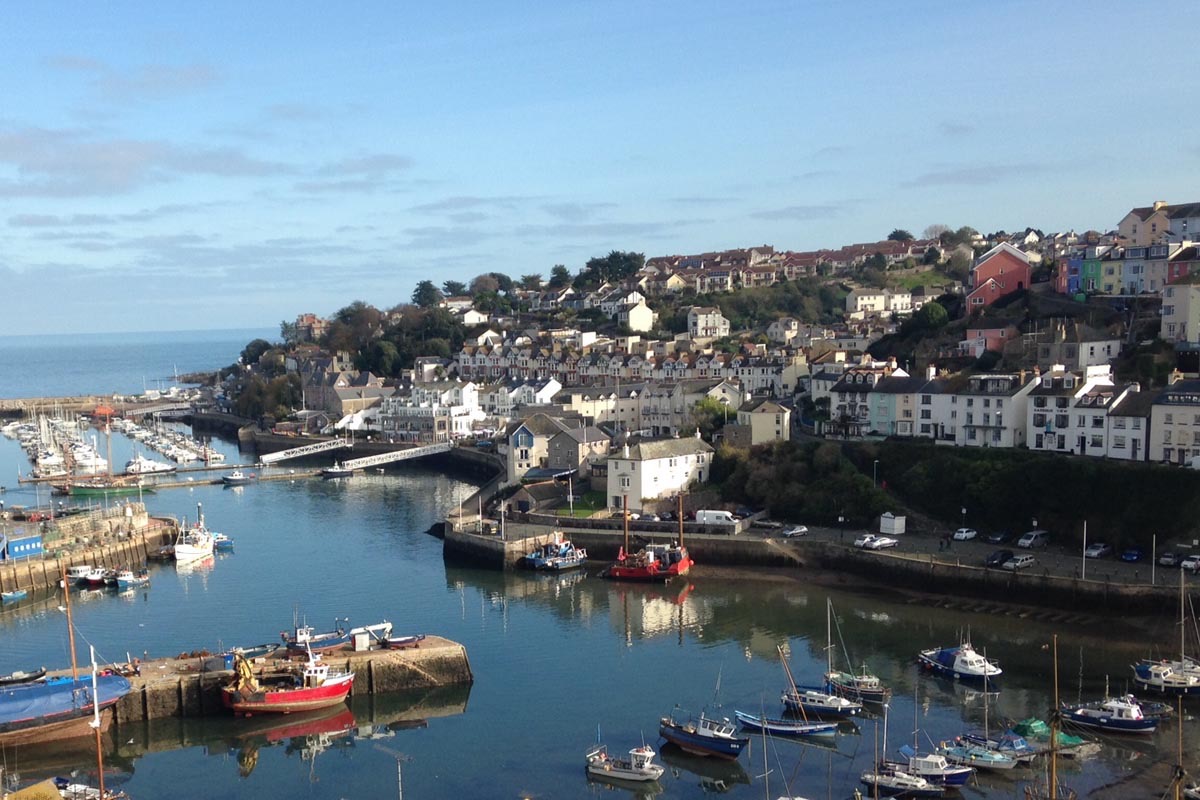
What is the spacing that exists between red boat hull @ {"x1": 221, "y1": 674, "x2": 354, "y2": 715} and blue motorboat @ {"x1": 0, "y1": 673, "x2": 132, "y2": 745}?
6.07 feet

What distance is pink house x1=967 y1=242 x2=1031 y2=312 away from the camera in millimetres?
43688

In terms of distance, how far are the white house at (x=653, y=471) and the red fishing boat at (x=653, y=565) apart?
12.8ft

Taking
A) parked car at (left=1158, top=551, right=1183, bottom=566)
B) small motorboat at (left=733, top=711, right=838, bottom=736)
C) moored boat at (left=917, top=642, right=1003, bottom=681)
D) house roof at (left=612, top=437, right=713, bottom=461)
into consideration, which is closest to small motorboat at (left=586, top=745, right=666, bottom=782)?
small motorboat at (left=733, top=711, right=838, bottom=736)

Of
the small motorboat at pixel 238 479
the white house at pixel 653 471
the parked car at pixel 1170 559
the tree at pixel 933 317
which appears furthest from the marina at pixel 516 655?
the tree at pixel 933 317

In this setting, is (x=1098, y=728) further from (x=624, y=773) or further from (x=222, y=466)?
(x=222, y=466)

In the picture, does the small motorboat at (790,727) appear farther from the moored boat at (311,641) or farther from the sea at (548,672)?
the moored boat at (311,641)

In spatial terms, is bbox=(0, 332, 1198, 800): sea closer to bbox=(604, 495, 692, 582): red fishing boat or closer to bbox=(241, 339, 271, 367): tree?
bbox=(604, 495, 692, 582): red fishing boat

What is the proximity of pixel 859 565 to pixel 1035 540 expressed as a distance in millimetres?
4239

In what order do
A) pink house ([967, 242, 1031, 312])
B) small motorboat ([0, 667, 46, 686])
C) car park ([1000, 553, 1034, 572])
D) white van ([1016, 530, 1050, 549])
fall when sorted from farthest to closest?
pink house ([967, 242, 1031, 312])
white van ([1016, 530, 1050, 549])
car park ([1000, 553, 1034, 572])
small motorboat ([0, 667, 46, 686])

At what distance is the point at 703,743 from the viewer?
17047 mm

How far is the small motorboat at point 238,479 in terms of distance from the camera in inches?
1766

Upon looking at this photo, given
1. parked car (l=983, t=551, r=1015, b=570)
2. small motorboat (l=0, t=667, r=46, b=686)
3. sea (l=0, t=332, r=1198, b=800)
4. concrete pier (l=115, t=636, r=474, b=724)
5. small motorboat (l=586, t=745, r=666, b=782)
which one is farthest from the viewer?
parked car (l=983, t=551, r=1015, b=570)

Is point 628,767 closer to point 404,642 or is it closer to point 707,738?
point 707,738

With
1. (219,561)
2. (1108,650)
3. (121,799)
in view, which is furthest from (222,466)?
(1108,650)
